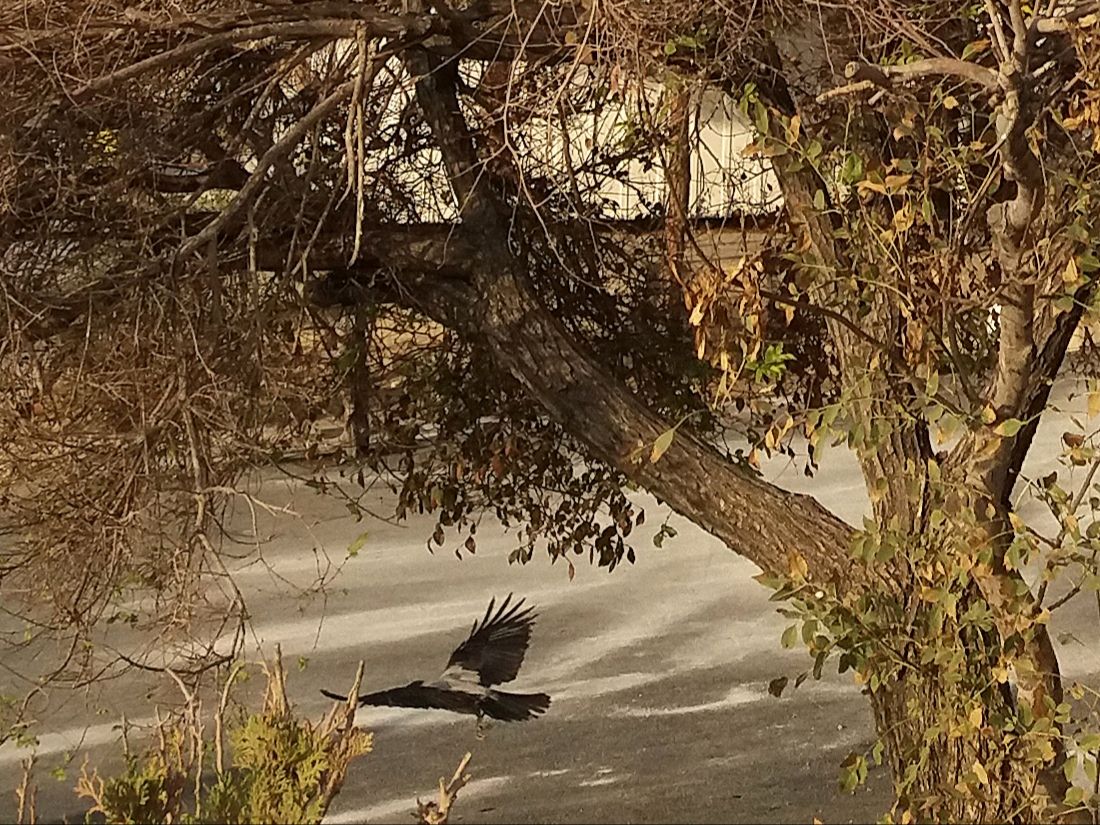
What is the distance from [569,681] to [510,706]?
68cm

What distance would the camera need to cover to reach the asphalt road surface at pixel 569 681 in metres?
2.37

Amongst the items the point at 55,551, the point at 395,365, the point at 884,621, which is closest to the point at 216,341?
the point at 55,551

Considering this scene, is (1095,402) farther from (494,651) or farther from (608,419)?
(494,651)

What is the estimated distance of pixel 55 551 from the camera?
5.74 feet

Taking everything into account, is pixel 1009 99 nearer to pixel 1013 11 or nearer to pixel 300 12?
pixel 1013 11

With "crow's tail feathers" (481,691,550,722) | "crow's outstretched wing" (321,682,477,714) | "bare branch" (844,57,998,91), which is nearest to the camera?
"bare branch" (844,57,998,91)

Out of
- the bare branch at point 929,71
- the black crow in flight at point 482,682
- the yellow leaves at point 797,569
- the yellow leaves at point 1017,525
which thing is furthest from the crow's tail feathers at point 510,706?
the bare branch at point 929,71

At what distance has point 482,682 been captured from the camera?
6.84 ft

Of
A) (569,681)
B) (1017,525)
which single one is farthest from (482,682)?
(1017,525)

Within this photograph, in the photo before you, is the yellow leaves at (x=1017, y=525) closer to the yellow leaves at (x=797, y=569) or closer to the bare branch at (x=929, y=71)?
the yellow leaves at (x=797, y=569)

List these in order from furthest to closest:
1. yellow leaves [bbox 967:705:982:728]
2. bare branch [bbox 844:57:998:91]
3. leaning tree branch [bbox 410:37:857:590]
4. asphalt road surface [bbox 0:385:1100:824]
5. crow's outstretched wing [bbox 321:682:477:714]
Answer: asphalt road surface [bbox 0:385:1100:824] < crow's outstretched wing [bbox 321:682:477:714] < leaning tree branch [bbox 410:37:857:590] < yellow leaves [bbox 967:705:982:728] < bare branch [bbox 844:57:998:91]

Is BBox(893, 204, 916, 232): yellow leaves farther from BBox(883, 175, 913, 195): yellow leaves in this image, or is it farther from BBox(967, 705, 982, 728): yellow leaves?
BBox(967, 705, 982, 728): yellow leaves

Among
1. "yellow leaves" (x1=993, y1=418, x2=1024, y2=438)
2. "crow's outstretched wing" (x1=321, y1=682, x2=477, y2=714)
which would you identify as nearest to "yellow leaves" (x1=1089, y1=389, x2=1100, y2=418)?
"yellow leaves" (x1=993, y1=418, x2=1024, y2=438)

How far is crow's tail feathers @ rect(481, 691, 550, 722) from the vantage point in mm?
2066
